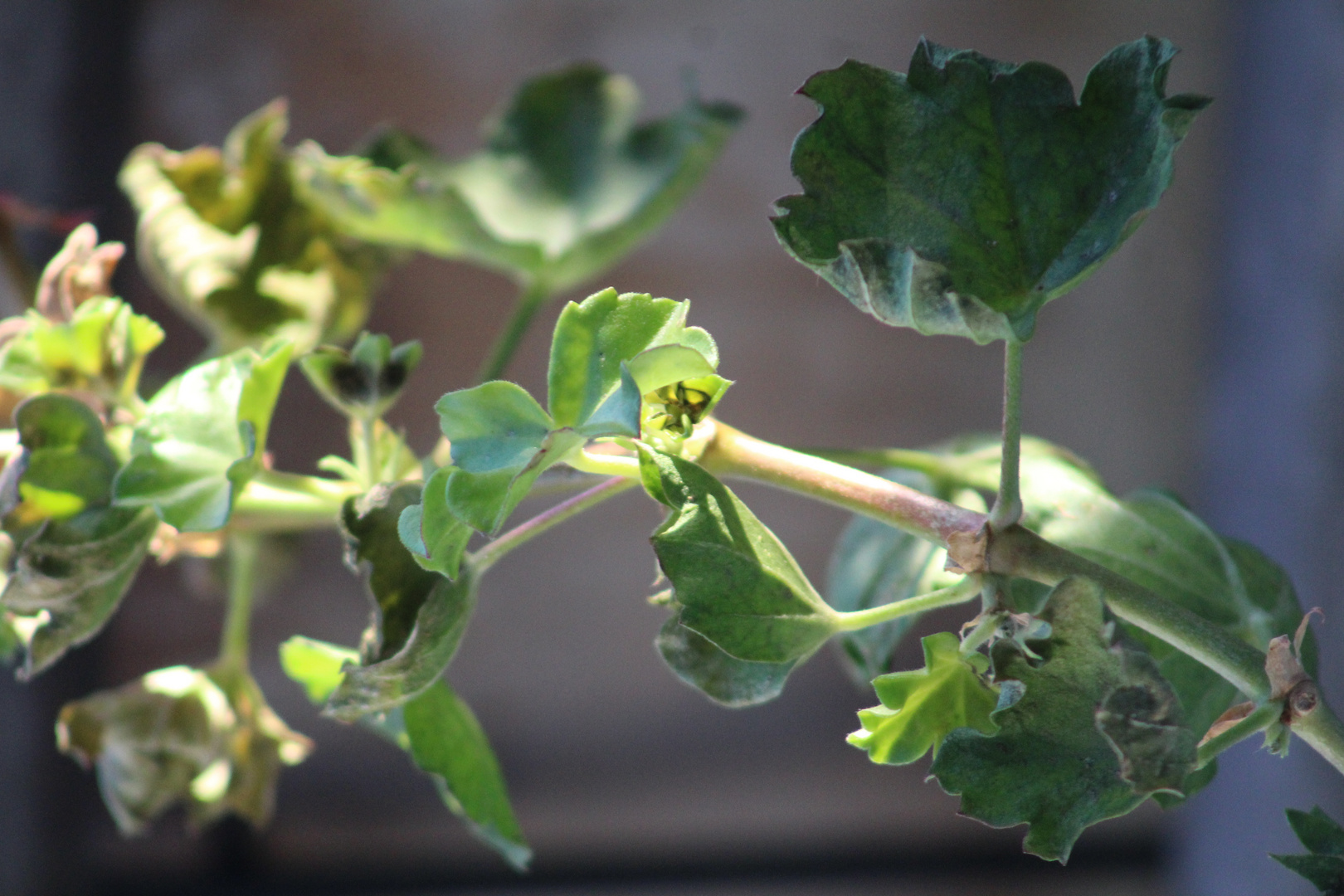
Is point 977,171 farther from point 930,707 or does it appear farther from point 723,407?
point 723,407

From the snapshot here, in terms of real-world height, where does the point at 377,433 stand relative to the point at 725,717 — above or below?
above

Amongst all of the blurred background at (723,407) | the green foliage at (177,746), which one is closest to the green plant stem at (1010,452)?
the green foliage at (177,746)

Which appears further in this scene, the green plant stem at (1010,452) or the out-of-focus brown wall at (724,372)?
the out-of-focus brown wall at (724,372)

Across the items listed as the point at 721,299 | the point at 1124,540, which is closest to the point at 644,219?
the point at 721,299

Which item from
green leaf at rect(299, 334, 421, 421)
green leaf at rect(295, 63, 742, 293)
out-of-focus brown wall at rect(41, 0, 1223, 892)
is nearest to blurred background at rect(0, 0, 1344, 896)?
out-of-focus brown wall at rect(41, 0, 1223, 892)

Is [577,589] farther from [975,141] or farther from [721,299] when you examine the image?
[975,141]

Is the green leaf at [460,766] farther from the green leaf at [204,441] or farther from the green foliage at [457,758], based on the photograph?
the green leaf at [204,441]
